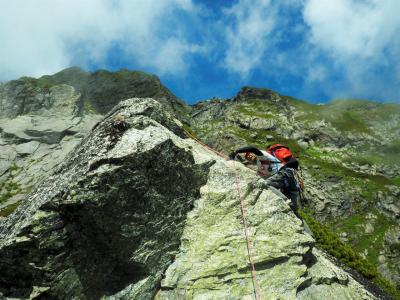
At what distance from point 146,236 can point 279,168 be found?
26.2 feet

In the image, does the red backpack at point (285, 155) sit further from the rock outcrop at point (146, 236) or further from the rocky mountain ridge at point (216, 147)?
the rocky mountain ridge at point (216, 147)

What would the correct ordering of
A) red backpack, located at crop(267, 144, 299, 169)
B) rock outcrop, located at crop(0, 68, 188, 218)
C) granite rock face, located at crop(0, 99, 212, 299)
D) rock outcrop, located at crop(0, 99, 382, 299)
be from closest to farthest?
granite rock face, located at crop(0, 99, 212, 299), rock outcrop, located at crop(0, 99, 382, 299), red backpack, located at crop(267, 144, 299, 169), rock outcrop, located at crop(0, 68, 188, 218)

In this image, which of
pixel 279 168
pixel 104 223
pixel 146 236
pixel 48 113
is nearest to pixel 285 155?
pixel 279 168

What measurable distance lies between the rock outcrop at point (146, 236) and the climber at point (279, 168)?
2064 mm

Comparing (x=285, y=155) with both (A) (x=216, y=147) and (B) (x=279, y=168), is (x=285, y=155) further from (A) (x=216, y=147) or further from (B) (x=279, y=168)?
(A) (x=216, y=147)

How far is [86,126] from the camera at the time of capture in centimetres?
14112

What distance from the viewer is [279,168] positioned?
63.3ft

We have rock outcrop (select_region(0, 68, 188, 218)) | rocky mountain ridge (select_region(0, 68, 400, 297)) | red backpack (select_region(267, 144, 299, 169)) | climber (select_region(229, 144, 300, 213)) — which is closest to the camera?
climber (select_region(229, 144, 300, 213))

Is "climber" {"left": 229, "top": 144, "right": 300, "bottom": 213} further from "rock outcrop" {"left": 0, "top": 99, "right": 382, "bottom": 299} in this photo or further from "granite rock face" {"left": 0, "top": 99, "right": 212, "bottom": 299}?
"granite rock face" {"left": 0, "top": 99, "right": 212, "bottom": 299}

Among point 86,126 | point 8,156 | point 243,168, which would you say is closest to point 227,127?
point 86,126

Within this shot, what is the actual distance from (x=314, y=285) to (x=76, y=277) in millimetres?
8388

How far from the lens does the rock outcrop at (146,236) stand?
1275 cm

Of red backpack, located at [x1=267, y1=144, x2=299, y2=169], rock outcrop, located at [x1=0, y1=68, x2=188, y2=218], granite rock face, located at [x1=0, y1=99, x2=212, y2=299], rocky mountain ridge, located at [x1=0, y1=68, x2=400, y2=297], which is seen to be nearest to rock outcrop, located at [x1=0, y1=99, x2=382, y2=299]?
granite rock face, located at [x1=0, y1=99, x2=212, y2=299]

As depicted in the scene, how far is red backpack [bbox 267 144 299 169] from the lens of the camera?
750 inches
